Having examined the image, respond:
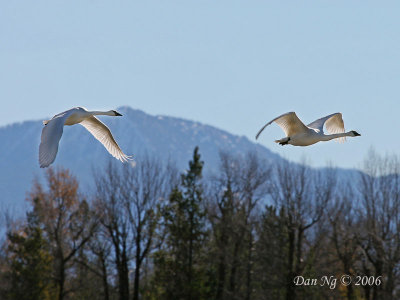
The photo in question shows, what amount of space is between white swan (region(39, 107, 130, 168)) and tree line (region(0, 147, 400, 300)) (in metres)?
20.2

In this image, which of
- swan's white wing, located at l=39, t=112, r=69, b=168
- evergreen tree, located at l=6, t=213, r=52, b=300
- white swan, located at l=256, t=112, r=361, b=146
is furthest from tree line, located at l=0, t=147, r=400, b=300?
swan's white wing, located at l=39, t=112, r=69, b=168

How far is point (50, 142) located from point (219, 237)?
32.2 metres

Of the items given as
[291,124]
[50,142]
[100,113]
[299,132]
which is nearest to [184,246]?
[100,113]

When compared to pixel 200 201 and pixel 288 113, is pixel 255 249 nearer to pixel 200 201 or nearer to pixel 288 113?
pixel 200 201

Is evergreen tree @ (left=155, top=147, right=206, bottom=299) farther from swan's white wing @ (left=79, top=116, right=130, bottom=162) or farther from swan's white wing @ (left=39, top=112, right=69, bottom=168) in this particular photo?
swan's white wing @ (left=39, top=112, right=69, bottom=168)

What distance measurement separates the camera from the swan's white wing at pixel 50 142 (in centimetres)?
1377

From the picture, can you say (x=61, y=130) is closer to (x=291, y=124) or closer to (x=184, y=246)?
(x=291, y=124)

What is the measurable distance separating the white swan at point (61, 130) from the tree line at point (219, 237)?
66.2 feet

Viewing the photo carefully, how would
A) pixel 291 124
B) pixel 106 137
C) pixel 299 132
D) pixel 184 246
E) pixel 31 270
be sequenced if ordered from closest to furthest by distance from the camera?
pixel 291 124
pixel 299 132
pixel 106 137
pixel 31 270
pixel 184 246

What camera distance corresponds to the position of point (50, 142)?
14328 mm

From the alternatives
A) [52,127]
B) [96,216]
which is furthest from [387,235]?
[52,127]

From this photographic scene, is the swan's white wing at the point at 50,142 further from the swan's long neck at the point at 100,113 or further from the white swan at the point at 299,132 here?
the white swan at the point at 299,132

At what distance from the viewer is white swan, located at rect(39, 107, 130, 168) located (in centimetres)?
1401

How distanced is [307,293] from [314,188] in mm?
6865
